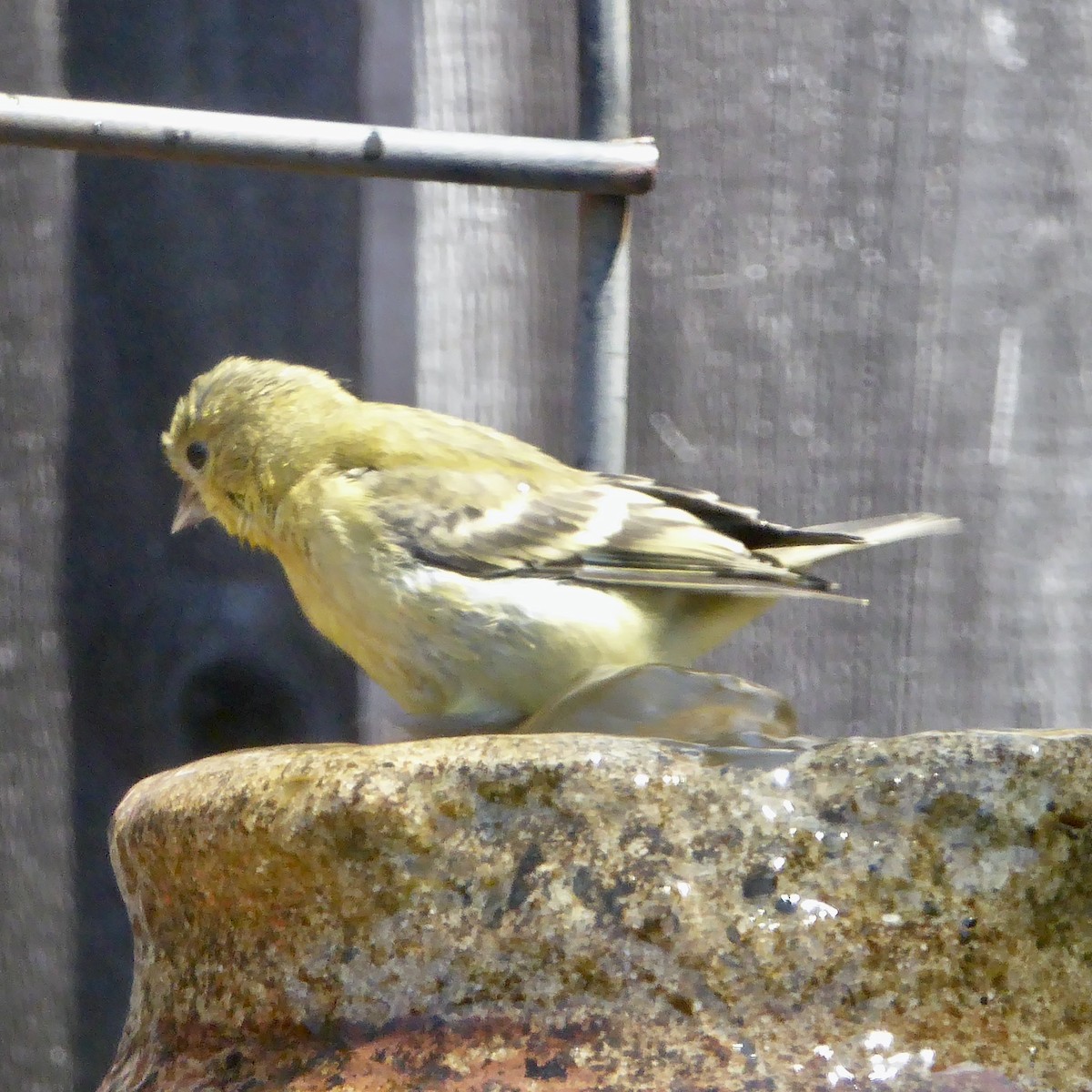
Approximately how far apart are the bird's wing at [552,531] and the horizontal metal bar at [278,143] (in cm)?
61

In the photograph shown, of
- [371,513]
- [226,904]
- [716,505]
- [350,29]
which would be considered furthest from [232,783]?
[350,29]

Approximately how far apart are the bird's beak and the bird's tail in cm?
97

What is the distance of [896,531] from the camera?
2482 millimetres

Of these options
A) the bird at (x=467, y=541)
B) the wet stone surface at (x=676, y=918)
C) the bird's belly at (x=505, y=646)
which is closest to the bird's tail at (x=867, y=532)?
the bird at (x=467, y=541)

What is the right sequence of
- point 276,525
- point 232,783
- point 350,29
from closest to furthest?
1. point 232,783
2. point 350,29
3. point 276,525

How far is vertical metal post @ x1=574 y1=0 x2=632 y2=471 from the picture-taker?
227 cm

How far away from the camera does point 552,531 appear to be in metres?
2.66

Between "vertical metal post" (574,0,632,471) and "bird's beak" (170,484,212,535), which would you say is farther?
"bird's beak" (170,484,212,535)

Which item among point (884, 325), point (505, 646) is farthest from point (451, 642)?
point (884, 325)

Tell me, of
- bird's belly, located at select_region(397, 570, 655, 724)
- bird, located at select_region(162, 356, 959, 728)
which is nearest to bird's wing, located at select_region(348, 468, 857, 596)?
bird, located at select_region(162, 356, 959, 728)

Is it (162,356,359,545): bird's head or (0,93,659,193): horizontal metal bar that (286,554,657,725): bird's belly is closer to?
(162,356,359,545): bird's head

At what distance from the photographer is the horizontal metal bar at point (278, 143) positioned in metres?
1.86

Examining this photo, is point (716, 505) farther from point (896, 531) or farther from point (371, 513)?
point (371, 513)

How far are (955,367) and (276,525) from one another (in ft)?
4.07
